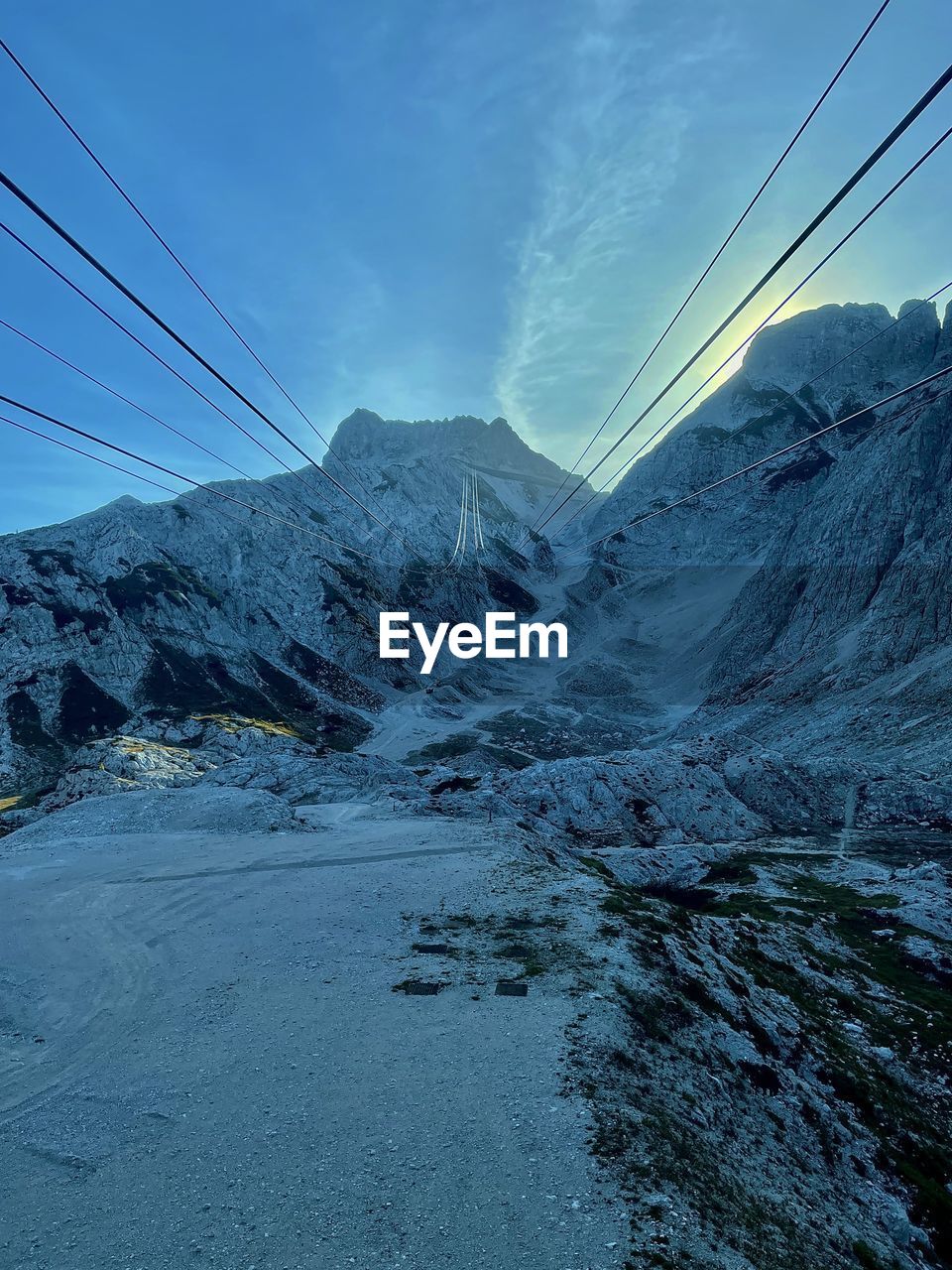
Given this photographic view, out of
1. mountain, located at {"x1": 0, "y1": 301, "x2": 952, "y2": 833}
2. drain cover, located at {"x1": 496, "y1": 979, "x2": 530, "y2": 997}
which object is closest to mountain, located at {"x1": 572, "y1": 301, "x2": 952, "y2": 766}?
mountain, located at {"x1": 0, "y1": 301, "x2": 952, "y2": 833}

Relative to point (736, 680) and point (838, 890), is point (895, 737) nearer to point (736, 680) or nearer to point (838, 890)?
point (838, 890)

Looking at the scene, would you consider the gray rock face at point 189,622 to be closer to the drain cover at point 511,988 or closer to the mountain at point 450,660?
the mountain at point 450,660

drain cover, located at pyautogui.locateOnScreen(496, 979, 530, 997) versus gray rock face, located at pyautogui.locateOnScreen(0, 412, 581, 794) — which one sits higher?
gray rock face, located at pyautogui.locateOnScreen(0, 412, 581, 794)

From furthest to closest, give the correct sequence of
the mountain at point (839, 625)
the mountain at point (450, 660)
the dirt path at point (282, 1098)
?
the mountain at point (450, 660), the mountain at point (839, 625), the dirt path at point (282, 1098)

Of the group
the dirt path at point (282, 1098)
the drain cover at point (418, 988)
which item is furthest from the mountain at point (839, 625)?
the dirt path at point (282, 1098)

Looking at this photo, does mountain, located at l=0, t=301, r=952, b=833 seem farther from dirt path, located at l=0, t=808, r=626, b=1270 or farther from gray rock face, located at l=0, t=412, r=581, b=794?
dirt path, located at l=0, t=808, r=626, b=1270

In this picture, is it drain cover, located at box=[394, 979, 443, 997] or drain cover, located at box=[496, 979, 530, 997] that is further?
drain cover, located at box=[394, 979, 443, 997]

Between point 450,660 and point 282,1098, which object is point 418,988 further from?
point 450,660

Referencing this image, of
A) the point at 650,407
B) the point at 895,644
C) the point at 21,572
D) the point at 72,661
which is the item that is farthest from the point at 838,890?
the point at 21,572
